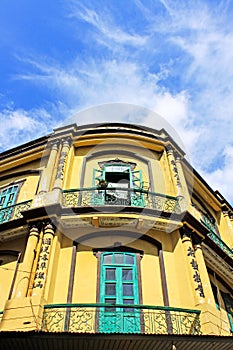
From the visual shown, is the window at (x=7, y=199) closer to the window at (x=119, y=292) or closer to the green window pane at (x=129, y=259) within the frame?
the window at (x=119, y=292)

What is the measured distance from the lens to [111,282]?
9391mm

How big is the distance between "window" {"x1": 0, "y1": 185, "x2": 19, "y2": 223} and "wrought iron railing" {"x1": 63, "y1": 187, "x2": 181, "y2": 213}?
236 centimetres

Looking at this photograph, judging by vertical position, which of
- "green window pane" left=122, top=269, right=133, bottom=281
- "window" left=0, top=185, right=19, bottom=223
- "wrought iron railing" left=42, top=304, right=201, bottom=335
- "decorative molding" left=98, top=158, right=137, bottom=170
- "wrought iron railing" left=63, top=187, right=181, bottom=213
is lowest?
"wrought iron railing" left=42, top=304, right=201, bottom=335

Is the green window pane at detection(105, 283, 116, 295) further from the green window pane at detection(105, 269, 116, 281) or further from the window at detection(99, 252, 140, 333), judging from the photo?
the green window pane at detection(105, 269, 116, 281)

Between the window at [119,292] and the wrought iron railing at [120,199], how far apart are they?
1.71 m

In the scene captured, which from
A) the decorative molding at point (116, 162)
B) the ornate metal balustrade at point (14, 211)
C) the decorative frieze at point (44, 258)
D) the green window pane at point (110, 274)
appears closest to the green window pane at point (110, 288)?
the green window pane at point (110, 274)

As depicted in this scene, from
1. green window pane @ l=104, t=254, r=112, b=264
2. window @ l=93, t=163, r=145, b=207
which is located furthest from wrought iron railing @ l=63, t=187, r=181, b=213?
green window pane @ l=104, t=254, r=112, b=264

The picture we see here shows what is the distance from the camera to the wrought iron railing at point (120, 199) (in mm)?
10883

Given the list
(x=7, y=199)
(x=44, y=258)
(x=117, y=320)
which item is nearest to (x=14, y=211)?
(x=7, y=199)

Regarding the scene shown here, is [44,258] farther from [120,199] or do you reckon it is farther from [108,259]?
[120,199]

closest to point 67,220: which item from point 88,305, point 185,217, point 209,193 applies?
point 88,305

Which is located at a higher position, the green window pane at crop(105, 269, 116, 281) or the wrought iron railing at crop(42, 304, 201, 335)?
the green window pane at crop(105, 269, 116, 281)

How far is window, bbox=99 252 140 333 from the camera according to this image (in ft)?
26.7

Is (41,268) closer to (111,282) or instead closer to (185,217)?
(111,282)
